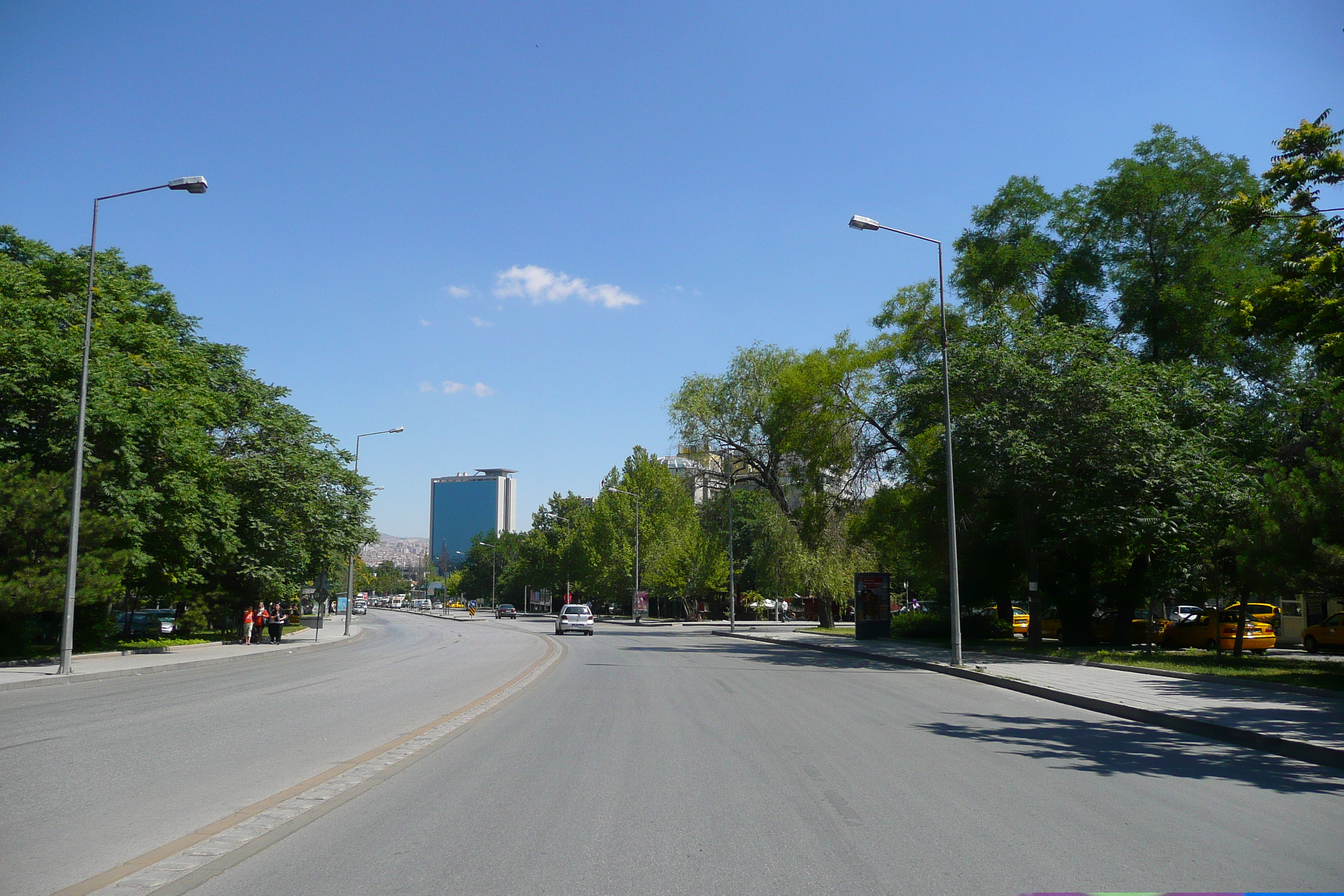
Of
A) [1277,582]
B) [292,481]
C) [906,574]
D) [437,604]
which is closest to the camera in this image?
[1277,582]

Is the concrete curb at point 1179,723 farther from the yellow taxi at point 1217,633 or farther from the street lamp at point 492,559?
the street lamp at point 492,559

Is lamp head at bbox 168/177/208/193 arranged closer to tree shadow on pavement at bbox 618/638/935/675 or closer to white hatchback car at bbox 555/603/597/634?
tree shadow on pavement at bbox 618/638/935/675

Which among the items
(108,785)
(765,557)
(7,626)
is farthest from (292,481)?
(108,785)

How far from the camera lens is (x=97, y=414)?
23.2 m

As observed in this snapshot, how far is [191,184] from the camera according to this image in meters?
19.4

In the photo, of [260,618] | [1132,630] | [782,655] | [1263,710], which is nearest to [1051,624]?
[1132,630]

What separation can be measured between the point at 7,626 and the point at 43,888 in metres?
23.6

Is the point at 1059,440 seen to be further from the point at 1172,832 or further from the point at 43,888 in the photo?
the point at 43,888

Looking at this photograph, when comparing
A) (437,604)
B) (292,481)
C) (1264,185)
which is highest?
(1264,185)

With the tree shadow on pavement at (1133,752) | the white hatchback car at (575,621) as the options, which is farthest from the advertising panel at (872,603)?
the tree shadow on pavement at (1133,752)

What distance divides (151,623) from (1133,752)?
4068 cm

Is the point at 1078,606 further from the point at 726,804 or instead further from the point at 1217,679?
the point at 726,804

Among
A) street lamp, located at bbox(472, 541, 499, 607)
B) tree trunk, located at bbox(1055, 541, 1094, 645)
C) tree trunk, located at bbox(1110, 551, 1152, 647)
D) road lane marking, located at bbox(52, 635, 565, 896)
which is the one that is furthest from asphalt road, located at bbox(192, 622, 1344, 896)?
street lamp, located at bbox(472, 541, 499, 607)

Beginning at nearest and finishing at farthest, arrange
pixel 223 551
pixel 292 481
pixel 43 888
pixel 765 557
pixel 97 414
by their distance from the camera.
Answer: pixel 43 888 < pixel 97 414 < pixel 223 551 < pixel 292 481 < pixel 765 557
